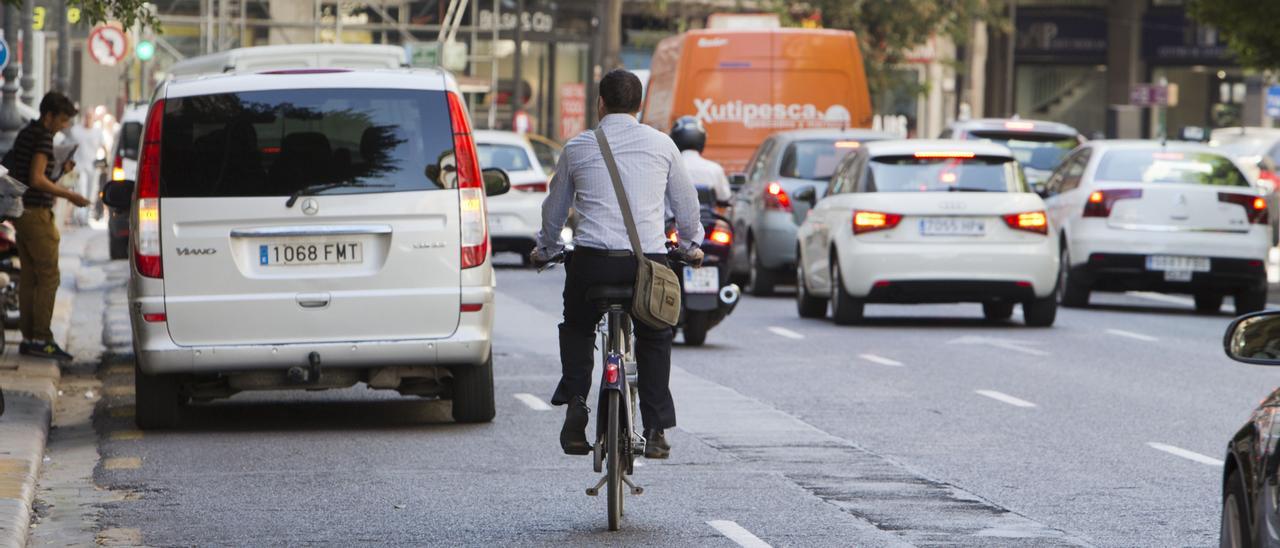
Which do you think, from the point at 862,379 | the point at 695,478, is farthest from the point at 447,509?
the point at 862,379

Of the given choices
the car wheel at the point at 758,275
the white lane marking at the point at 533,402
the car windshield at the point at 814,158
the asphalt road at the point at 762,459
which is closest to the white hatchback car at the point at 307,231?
the asphalt road at the point at 762,459

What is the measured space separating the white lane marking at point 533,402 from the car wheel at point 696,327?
3.59 m

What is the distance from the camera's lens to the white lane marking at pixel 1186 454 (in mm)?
10961

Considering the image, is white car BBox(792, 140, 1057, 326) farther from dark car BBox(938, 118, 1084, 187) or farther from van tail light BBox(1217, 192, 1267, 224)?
dark car BBox(938, 118, 1084, 187)

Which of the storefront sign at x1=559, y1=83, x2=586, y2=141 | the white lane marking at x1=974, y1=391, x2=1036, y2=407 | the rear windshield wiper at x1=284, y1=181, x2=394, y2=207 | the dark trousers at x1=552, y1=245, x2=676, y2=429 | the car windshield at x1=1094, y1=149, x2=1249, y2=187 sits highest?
the rear windshield wiper at x1=284, y1=181, x2=394, y2=207

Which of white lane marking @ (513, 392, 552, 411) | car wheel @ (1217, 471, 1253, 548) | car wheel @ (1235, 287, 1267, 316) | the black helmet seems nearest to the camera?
car wheel @ (1217, 471, 1253, 548)

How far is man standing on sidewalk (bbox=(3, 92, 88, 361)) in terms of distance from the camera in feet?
48.2

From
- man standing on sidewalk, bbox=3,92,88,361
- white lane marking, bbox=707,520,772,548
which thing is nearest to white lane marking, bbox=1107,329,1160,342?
man standing on sidewalk, bbox=3,92,88,361

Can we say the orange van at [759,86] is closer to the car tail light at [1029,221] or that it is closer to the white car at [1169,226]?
the white car at [1169,226]

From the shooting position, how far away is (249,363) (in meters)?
11.4

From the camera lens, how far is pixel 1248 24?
87.0 ft

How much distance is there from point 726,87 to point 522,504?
788 inches

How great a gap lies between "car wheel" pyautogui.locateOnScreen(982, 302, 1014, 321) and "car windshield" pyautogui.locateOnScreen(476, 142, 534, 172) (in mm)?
8666

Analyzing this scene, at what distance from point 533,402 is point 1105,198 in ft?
31.9
